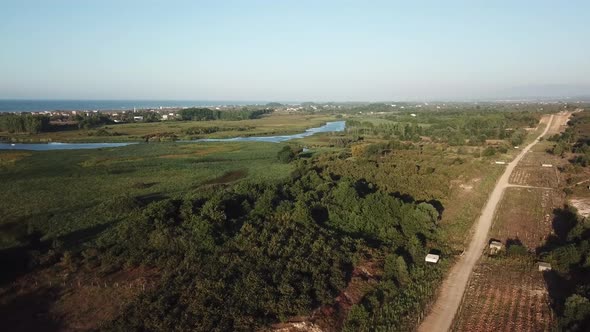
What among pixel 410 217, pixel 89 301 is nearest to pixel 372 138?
pixel 410 217

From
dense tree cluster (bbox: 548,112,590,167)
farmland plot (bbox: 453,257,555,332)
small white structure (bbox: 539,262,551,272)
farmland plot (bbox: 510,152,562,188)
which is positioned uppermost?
dense tree cluster (bbox: 548,112,590,167)

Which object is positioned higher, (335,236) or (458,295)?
(335,236)

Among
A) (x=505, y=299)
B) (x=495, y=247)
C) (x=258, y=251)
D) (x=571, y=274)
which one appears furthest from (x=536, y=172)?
(x=258, y=251)

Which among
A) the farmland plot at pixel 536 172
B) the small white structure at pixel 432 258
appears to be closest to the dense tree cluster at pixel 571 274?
the small white structure at pixel 432 258

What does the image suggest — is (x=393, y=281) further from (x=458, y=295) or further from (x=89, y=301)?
(x=89, y=301)

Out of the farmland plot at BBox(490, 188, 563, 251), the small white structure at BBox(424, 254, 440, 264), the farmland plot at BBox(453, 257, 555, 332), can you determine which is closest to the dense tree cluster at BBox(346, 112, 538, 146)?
the farmland plot at BBox(490, 188, 563, 251)

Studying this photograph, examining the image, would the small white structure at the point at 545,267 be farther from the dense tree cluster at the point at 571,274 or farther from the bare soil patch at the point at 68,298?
the bare soil patch at the point at 68,298

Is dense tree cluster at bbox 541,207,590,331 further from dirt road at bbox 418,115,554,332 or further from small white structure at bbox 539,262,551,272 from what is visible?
dirt road at bbox 418,115,554,332

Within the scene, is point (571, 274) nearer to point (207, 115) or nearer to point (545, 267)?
point (545, 267)
